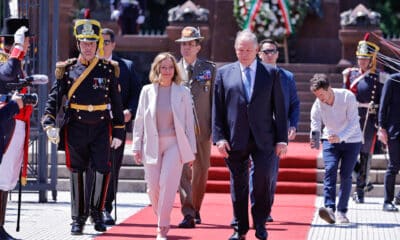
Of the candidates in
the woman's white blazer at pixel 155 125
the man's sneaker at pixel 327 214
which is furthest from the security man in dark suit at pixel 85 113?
the man's sneaker at pixel 327 214

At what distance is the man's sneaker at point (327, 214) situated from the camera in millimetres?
14266

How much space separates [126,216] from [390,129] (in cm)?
361

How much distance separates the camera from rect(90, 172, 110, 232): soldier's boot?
1338cm

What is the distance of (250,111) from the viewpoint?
39.8 ft

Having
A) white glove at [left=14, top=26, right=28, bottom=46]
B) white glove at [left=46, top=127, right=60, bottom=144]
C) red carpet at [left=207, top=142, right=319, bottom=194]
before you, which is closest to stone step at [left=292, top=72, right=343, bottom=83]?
red carpet at [left=207, top=142, right=319, bottom=194]

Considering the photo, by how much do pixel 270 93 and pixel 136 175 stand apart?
21.8ft

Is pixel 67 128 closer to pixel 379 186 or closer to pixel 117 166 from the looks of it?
pixel 117 166

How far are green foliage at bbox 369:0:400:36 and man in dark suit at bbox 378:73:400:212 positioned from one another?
72.9ft

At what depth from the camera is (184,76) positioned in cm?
1436

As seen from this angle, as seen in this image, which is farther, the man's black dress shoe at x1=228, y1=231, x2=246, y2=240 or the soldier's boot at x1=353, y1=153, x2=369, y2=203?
the soldier's boot at x1=353, y1=153, x2=369, y2=203

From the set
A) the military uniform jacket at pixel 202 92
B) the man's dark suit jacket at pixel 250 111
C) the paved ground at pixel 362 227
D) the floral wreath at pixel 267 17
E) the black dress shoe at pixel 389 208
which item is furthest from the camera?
the floral wreath at pixel 267 17

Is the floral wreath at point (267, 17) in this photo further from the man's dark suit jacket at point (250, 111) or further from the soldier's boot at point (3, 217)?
the soldier's boot at point (3, 217)

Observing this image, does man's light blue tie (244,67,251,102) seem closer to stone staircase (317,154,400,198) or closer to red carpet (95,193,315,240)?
red carpet (95,193,315,240)

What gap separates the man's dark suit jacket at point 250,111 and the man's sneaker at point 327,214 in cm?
225
